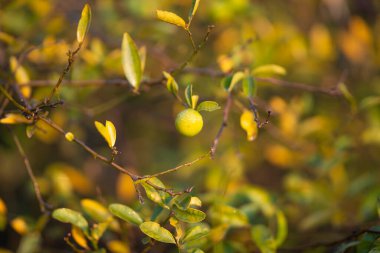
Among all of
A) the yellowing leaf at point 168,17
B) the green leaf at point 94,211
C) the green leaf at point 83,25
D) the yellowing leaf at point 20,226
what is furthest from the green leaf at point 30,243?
the yellowing leaf at point 168,17

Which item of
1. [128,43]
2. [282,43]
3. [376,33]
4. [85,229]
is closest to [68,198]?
[85,229]

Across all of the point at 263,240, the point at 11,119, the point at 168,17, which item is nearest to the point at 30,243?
the point at 11,119

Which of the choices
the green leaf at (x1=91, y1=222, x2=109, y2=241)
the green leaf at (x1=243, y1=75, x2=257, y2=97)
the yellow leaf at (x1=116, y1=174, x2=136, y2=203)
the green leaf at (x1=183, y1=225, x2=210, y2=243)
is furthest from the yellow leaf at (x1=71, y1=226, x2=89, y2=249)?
the yellow leaf at (x1=116, y1=174, x2=136, y2=203)

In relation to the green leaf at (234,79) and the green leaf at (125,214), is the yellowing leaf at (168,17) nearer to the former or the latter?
the green leaf at (234,79)

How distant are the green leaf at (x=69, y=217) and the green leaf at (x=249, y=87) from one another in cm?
43

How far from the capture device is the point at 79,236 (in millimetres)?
918

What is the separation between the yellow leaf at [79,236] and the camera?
0.91m

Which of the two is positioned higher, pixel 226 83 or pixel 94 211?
pixel 226 83

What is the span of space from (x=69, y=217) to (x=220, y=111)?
3.48 ft

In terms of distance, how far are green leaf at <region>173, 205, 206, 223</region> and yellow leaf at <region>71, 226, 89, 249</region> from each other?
250mm

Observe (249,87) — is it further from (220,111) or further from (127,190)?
(220,111)

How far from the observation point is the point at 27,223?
3.79ft

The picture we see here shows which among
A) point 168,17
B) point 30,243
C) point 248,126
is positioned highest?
point 168,17

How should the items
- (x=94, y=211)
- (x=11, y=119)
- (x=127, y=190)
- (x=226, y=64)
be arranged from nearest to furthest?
1. (x=11, y=119)
2. (x=94, y=211)
3. (x=226, y=64)
4. (x=127, y=190)
